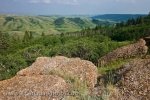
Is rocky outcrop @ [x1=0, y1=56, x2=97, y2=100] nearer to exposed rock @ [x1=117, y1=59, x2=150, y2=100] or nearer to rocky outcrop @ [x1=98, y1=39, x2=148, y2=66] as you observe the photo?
exposed rock @ [x1=117, y1=59, x2=150, y2=100]

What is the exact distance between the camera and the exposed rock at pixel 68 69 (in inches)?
858

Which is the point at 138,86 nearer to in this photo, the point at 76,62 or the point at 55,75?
the point at 55,75

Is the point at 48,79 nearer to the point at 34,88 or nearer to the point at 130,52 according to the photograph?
the point at 34,88

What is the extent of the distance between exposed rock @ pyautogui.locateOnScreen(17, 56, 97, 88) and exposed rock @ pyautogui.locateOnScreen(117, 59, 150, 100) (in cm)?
341

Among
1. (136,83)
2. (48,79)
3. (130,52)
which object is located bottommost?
(130,52)

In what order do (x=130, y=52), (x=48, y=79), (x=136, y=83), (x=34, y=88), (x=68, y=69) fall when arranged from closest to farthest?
(x=136, y=83)
(x=34, y=88)
(x=48, y=79)
(x=68, y=69)
(x=130, y=52)

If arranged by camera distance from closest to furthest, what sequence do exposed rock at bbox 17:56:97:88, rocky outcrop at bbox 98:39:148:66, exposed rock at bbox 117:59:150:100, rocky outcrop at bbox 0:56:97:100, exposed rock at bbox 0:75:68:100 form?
1. exposed rock at bbox 117:59:150:100
2. exposed rock at bbox 0:75:68:100
3. rocky outcrop at bbox 0:56:97:100
4. exposed rock at bbox 17:56:97:88
5. rocky outcrop at bbox 98:39:148:66

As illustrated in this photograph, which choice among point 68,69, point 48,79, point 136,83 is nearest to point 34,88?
point 48,79

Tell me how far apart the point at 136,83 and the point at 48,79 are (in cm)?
504

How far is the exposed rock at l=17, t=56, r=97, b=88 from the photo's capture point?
2180 cm

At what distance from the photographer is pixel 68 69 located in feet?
73.7

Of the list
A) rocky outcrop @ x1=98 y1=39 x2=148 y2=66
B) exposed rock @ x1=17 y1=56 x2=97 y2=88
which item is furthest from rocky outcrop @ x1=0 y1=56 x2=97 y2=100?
rocky outcrop @ x1=98 y1=39 x2=148 y2=66

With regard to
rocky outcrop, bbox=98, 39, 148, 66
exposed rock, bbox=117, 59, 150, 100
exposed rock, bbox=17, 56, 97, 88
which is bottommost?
rocky outcrop, bbox=98, 39, 148, 66

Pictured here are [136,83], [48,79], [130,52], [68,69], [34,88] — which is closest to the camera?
[136,83]
